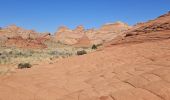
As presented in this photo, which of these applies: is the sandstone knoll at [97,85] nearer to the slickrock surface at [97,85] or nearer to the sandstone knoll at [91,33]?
the slickrock surface at [97,85]

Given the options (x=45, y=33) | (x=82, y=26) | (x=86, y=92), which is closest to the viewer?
(x=86, y=92)

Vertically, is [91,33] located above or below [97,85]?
above

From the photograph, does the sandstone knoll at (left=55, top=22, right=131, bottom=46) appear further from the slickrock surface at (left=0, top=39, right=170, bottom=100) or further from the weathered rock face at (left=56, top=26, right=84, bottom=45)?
the slickrock surface at (left=0, top=39, right=170, bottom=100)

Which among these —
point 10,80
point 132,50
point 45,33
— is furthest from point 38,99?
point 45,33

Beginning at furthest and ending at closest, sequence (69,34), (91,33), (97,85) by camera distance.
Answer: (69,34) < (91,33) < (97,85)

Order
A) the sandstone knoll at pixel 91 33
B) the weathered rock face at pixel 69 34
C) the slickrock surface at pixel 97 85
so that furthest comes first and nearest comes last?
the weathered rock face at pixel 69 34 → the sandstone knoll at pixel 91 33 → the slickrock surface at pixel 97 85

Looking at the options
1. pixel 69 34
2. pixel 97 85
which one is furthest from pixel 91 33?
pixel 97 85

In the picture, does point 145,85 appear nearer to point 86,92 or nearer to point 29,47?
point 86,92

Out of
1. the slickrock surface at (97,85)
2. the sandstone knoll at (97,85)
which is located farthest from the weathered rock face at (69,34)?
the slickrock surface at (97,85)

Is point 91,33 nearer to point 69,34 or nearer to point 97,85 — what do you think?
point 69,34

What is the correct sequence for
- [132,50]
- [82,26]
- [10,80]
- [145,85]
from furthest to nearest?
[82,26] < [132,50] < [10,80] < [145,85]

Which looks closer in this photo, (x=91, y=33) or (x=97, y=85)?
(x=97, y=85)

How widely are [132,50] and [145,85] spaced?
27.7 feet

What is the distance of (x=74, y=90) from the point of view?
964 centimetres
